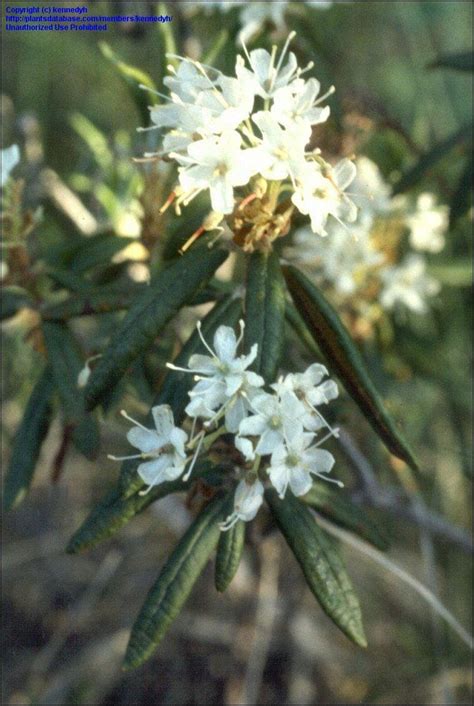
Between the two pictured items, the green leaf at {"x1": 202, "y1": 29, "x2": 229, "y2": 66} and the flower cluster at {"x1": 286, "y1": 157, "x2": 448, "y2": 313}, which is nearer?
the green leaf at {"x1": 202, "y1": 29, "x2": 229, "y2": 66}

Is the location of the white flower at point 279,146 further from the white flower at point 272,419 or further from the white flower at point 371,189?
the white flower at point 371,189

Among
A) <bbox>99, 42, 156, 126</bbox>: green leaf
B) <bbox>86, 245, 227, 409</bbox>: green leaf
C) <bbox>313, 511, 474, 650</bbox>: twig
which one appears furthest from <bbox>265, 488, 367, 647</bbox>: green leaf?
<bbox>99, 42, 156, 126</bbox>: green leaf

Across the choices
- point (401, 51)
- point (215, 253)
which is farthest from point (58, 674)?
point (401, 51)

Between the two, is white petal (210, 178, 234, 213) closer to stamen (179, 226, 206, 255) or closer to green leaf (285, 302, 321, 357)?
stamen (179, 226, 206, 255)

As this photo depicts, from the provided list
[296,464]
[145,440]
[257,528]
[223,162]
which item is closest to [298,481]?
[296,464]

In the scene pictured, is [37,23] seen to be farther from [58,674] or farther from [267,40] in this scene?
[58,674]

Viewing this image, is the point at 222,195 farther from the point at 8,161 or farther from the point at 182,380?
the point at 8,161
